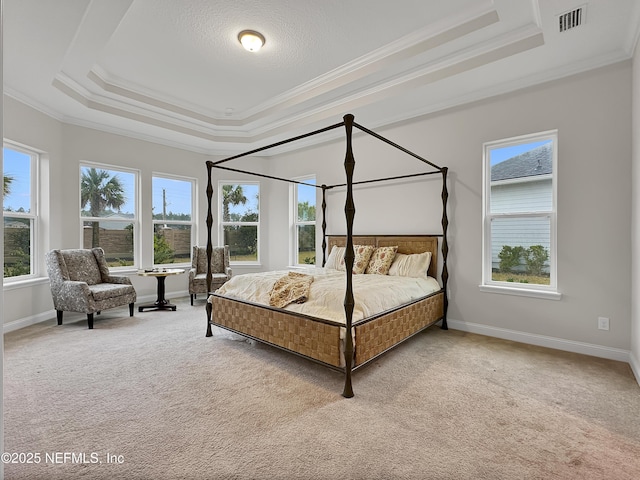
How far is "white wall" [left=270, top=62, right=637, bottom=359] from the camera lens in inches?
119

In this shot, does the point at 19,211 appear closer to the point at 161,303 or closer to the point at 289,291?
the point at 161,303

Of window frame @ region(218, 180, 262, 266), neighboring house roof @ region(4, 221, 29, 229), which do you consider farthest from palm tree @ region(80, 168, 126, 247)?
window frame @ region(218, 180, 262, 266)

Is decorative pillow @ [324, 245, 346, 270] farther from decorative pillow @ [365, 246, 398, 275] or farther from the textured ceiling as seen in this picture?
the textured ceiling

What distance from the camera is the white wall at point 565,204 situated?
3025 mm

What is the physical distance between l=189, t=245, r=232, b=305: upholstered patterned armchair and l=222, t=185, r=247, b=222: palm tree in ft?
3.18

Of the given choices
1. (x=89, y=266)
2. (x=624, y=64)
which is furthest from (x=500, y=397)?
(x=89, y=266)

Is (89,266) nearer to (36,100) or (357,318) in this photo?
(36,100)

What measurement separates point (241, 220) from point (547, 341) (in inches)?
209

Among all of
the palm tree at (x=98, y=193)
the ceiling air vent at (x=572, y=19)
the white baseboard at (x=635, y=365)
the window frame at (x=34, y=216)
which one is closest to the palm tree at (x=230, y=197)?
the palm tree at (x=98, y=193)

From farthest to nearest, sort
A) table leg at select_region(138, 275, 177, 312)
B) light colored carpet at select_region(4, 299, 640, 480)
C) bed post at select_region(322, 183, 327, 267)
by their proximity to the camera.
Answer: bed post at select_region(322, 183, 327, 267) < table leg at select_region(138, 275, 177, 312) < light colored carpet at select_region(4, 299, 640, 480)

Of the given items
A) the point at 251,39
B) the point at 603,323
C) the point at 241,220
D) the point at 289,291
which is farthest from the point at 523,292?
the point at 241,220

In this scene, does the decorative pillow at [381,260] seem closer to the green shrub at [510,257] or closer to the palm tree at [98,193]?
the green shrub at [510,257]

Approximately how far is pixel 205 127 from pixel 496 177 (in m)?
4.50

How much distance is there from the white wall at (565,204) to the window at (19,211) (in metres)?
5.16
